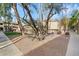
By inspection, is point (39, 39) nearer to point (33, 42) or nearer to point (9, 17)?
point (33, 42)

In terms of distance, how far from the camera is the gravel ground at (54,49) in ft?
5.65

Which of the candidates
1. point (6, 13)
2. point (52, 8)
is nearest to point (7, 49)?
point (6, 13)

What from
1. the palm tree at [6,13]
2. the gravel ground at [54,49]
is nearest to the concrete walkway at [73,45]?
the gravel ground at [54,49]

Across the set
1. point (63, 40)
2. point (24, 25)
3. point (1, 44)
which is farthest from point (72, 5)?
point (1, 44)

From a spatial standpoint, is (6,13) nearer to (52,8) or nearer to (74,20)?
(52,8)

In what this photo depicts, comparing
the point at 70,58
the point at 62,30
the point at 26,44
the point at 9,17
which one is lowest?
the point at 70,58

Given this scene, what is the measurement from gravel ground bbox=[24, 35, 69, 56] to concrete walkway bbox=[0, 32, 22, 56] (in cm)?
10

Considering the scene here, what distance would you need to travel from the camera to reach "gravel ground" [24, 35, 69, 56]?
1722 mm

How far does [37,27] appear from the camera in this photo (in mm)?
1744

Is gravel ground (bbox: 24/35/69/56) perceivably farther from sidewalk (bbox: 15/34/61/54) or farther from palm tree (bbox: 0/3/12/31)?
palm tree (bbox: 0/3/12/31)

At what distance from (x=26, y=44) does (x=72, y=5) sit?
47 centimetres

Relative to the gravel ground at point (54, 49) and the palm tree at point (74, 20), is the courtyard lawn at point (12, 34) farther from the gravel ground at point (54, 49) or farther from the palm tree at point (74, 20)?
the palm tree at point (74, 20)

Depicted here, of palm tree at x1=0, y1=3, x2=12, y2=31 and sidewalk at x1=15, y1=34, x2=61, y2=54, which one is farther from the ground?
palm tree at x1=0, y1=3, x2=12, y2=31

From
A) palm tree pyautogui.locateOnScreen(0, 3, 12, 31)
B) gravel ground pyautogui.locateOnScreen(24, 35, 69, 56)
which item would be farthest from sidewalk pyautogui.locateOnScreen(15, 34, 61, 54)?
palm tree pyautogui.locateOnScreen(0, 3, 12, 31)
